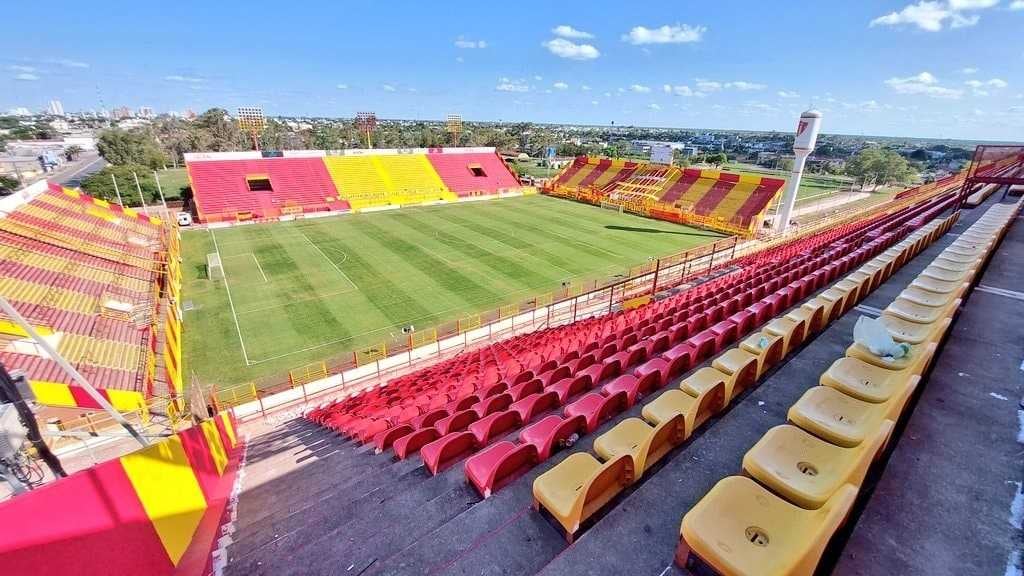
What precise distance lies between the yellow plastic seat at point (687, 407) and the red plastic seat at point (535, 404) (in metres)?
1.69

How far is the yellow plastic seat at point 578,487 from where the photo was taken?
3.36 metres

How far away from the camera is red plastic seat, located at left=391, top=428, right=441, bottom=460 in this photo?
573 cm

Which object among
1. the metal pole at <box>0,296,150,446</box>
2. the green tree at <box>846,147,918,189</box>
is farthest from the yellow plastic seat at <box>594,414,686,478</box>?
the green tree at <box>846,147,918,189</box>

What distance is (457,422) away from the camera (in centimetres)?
588

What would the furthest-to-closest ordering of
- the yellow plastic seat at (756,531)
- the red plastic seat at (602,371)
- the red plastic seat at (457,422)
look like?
the red plastic seat at (602,371) < the red plastic seat at (457,422) < the yellow plastic seat at (756,531)

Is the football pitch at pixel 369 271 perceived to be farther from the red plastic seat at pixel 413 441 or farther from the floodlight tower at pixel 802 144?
the red plastic seat at pixel 413 441

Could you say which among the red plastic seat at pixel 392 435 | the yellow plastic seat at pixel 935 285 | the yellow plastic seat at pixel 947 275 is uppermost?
the yellow plastic seat at pixel 947 275

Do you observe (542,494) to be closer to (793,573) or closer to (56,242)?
(793,573)

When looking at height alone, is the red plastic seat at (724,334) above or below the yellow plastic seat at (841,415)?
below

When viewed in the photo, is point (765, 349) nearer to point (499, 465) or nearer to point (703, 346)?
point (703, 346)

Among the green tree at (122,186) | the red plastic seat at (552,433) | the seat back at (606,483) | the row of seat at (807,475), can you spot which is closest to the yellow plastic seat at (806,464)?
the row of seat at (807,475)

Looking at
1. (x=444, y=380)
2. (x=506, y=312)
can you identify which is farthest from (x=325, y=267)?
Answer: (x=444, y=380)

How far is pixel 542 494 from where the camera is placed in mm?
3566

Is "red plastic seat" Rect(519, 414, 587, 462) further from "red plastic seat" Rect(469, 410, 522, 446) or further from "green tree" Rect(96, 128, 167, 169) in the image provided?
"green tree" Rect(96, 128, 167, 169)
